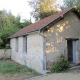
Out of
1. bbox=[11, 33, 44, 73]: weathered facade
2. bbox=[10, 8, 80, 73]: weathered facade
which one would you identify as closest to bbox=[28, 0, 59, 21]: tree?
bbox=[11, 33, 44, 73]: weathered facade

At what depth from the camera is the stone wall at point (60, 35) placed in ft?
36.9

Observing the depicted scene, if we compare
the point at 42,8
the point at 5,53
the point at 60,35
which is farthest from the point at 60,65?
the point at 42,8

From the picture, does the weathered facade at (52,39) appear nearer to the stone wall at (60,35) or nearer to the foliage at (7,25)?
the stone wall at (60,35)

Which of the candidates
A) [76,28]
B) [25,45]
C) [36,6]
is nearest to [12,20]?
[36,6]

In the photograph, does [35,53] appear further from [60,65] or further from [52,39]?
[60,65]

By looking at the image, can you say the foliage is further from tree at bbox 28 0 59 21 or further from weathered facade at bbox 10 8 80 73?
weathered facade at bbox 10 8 80 73

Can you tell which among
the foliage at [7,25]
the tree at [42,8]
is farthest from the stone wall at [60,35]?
the tree at [42,8]

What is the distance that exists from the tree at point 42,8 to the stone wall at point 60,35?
18.6 m

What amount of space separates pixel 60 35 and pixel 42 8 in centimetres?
2197

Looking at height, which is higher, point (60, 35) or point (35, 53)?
point (60, 35)

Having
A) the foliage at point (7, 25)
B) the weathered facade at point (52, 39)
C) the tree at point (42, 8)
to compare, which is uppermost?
the tree at point (42, 8)

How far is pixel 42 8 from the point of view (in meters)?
32.6

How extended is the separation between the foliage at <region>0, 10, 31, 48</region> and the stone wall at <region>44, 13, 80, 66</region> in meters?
10.9

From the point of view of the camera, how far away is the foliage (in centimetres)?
2182
